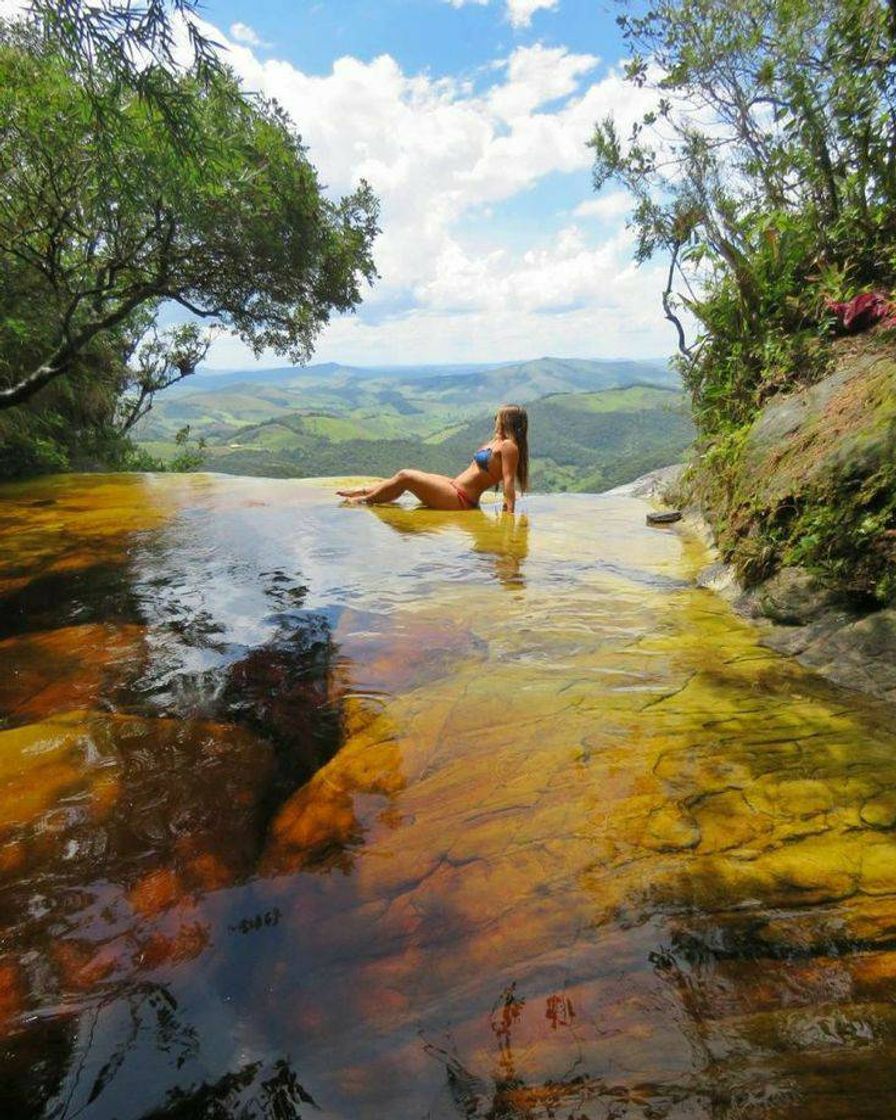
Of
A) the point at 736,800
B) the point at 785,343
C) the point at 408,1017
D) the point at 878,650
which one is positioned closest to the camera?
the point at 408,1017

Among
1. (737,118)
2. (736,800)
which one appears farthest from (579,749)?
(737,118)

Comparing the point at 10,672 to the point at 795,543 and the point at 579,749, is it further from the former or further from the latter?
the point at 795,543

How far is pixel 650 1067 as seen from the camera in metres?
1.81

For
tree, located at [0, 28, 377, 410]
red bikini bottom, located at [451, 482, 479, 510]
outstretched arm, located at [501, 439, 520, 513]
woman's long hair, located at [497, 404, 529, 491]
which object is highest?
tree, located at [0, 28, 377, 410]

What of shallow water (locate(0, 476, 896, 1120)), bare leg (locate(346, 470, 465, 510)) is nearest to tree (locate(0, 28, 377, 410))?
bare leg (locate(346, 470, 465, 510))

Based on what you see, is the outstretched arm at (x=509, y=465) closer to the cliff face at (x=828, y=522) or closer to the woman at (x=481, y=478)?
the woman at (x=481, y=478)

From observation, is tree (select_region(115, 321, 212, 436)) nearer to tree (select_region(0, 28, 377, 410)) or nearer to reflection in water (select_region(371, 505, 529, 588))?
tree (select_region(0, 28, 377, 410))

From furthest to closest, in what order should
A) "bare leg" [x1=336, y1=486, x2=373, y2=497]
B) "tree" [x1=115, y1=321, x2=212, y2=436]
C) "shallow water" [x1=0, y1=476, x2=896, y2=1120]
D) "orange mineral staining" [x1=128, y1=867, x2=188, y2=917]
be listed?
1. "tree" [x1=115, y1=321, x2=212, y2=436]
2. "bare leg" [x1=336, y1=486, x2=373, y2=497]
3. "orange mineral staining" [x1=128, y1=867, x2=188, y2=917]
4. "shallow water" [x1=0, y1=476, x2=896, y2=1120]

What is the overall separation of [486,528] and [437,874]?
7.35 meters

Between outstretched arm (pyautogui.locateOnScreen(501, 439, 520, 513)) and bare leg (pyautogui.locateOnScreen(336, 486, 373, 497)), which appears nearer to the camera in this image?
outstretched arm (pyautogui.locateOnScreen(501, 439, 520, 513))

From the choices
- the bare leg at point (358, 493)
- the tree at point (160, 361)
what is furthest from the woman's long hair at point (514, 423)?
the tree at point (160, 361)

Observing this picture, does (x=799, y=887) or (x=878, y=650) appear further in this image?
(x=878, y=650)

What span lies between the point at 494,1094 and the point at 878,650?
389 centimetres

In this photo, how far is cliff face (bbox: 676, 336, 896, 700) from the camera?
14.8 ft
